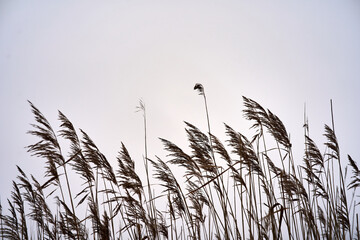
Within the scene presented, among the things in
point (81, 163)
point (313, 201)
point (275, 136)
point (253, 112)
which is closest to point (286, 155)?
point (275, 136)

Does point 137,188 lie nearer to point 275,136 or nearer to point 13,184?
point 275,136

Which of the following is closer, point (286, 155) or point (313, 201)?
point (286, 155)

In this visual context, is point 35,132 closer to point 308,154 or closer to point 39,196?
point 39,196

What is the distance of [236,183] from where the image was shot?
122 inches

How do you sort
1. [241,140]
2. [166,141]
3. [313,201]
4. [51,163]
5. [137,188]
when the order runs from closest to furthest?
[166,141], [241,140], [137,188], [51,163], [313,201]

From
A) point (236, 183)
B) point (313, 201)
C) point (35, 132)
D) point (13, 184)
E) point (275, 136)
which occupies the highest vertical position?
point (35, 132)

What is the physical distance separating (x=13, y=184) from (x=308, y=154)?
479 cm

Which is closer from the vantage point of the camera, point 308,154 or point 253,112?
point 253,112

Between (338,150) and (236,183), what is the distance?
2.00 metres

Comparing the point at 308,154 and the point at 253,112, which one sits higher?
the point at 253,112

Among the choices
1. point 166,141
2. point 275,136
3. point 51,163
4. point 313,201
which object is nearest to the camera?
point 166,141

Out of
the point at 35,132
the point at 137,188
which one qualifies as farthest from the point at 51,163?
the point at 137,188

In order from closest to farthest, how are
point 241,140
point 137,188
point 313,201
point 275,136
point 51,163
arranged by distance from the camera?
1. point 241,140
2. point 137,188
3. point 275,136
4. point 51,163
5. point 313,201

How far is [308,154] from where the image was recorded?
3879 mm
